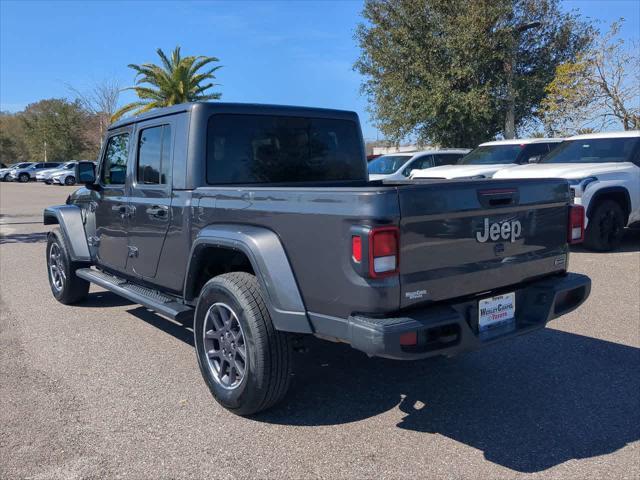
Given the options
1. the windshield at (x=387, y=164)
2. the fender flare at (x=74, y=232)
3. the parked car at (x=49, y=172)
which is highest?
the parked car at (x=49, y=172)

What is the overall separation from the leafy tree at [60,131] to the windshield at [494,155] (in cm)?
4647

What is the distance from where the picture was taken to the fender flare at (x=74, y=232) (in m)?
6.04

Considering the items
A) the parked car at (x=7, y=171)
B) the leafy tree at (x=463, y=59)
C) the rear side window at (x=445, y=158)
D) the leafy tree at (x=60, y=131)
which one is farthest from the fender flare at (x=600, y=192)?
the leafy tree at (x=60, y=131)

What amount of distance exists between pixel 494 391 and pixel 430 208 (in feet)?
5.68

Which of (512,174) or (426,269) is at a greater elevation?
(512,174)

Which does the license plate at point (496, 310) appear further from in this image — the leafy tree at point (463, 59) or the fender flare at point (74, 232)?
the leafy tree at point (463, 59)

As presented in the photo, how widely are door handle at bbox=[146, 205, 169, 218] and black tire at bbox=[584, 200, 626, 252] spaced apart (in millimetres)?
7020

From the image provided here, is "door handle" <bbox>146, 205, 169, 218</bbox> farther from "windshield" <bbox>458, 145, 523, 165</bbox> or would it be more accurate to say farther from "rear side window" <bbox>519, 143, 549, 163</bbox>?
"rear side window" <bbox>519, 143, 549, 163</bbox>

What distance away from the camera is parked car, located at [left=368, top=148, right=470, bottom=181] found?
46.9ft

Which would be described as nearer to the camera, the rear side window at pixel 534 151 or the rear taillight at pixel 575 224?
the rear taillight at pixel 575 224

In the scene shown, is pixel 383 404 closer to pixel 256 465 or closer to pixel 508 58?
pixel 256 465

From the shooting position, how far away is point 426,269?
3104mm

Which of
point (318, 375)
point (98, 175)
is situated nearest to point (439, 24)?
point (98, 175)

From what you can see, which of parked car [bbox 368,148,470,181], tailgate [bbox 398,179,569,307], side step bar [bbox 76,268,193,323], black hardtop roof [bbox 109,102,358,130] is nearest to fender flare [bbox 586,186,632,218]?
black hardtop roof [bbox 109,102,358,130]
